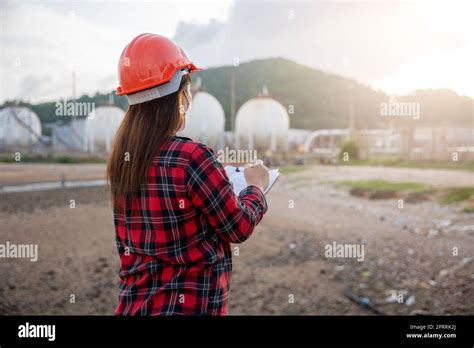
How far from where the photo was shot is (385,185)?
11203 mm

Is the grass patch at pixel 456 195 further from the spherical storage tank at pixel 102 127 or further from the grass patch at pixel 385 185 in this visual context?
the spherical storage tank at pixel 102 127

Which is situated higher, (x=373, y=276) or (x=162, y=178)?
(x=162, y=178)

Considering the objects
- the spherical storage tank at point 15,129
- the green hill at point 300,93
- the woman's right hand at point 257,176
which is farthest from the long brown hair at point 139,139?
the green hill at point 300,93

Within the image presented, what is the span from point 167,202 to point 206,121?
25.0 meters

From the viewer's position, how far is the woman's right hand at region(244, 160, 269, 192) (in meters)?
1.50

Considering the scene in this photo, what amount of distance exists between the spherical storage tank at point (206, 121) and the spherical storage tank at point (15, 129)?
1008 cm

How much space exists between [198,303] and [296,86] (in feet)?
234

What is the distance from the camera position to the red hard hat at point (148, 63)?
138 cm

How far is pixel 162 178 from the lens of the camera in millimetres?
1283

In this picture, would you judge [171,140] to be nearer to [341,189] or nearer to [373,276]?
[373,276]

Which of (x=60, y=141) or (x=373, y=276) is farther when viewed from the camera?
(x=60, y=141)

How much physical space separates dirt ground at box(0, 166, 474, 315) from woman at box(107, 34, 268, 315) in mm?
3505
